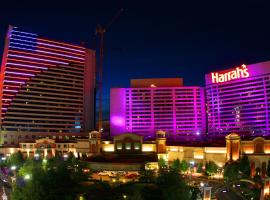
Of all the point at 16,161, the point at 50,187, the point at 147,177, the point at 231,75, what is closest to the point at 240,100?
the point at 231,75

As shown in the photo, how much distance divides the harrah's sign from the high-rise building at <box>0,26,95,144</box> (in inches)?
1958

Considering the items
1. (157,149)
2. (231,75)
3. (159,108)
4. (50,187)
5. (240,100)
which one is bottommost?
(50,187)

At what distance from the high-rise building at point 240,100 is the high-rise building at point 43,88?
159 feet

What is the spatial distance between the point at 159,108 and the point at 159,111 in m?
1.16

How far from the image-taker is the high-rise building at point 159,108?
144 m

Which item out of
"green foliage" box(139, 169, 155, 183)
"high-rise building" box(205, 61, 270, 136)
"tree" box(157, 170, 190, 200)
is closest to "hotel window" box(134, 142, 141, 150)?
"green foliage" box(139, 169, 155, 183)

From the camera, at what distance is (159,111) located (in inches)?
5728

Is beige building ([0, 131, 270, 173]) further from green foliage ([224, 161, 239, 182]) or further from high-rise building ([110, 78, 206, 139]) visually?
high-rise building ([110, 78, 206, 139])

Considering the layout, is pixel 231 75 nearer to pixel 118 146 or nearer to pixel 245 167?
pixel 118 146

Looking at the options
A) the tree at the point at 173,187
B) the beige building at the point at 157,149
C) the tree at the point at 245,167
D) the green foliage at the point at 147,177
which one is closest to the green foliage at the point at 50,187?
the green foliage at the point at 147,177

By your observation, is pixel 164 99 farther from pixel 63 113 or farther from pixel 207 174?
pixel 207 174

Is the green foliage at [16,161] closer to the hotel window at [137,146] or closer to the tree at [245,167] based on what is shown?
the hotel window at [137,146]

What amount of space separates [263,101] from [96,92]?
68.7 m

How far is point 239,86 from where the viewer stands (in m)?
126
